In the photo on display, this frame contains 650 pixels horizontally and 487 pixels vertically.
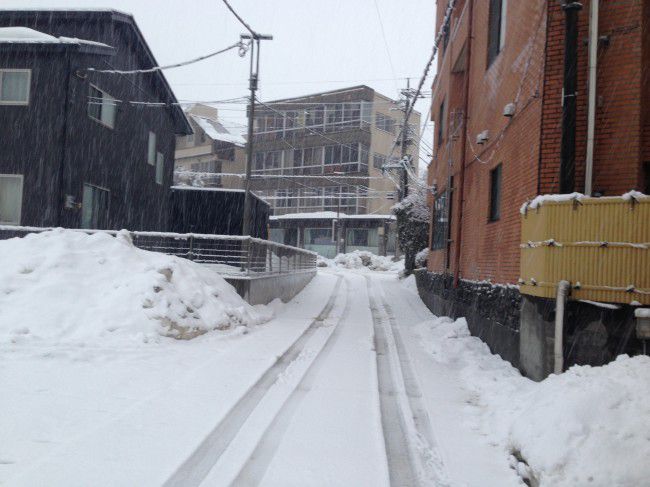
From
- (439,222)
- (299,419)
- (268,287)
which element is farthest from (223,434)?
(439,222)

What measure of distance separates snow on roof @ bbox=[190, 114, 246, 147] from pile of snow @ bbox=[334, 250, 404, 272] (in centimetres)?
2072

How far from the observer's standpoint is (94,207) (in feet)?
55.9

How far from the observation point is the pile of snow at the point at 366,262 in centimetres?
3659

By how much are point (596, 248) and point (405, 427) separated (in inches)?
108

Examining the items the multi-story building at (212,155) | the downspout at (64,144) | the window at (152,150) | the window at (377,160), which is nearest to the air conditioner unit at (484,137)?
the downspout at (64,144)

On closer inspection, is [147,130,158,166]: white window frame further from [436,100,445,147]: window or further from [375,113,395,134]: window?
[375,113,395,134]: window

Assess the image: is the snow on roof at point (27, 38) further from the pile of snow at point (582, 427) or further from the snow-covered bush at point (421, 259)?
the pile of snow at point (582, 427)

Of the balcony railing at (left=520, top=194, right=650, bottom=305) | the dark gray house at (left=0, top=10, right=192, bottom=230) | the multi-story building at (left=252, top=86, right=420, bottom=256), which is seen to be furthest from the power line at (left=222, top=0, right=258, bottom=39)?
the multi-story building at (left=252, top=86, right=420, bottom=256)

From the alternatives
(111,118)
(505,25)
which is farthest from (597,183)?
(111,118)

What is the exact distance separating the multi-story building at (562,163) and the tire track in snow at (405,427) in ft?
4.81

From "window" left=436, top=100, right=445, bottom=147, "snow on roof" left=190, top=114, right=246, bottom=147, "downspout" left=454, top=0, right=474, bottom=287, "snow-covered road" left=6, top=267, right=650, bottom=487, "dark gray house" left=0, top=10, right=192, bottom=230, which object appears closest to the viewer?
"snow-covered road" left=6, top=267, right=650, bottom=487

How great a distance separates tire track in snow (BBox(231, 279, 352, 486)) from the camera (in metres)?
3.79

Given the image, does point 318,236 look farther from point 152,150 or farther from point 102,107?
point 102,107

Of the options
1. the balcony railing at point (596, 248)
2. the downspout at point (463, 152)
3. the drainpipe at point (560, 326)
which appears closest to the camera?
the balcony railing at point (596, 248)
